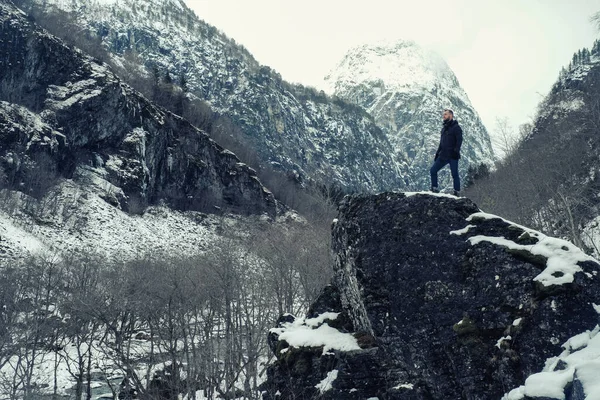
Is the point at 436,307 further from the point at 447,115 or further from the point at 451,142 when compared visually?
the point at 447,115

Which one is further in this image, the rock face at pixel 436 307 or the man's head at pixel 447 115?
the man's head at pixel 447 115

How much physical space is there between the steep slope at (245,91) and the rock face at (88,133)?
3642cm

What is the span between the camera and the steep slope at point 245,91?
126 metres

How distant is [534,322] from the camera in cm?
767

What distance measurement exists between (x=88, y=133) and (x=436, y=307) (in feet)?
226

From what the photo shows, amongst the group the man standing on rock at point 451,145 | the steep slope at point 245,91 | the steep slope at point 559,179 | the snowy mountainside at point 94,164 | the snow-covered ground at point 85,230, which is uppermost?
the steep slope at point 245,91

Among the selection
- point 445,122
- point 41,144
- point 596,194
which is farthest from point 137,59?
point 445,122

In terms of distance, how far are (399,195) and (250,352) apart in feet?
53.8

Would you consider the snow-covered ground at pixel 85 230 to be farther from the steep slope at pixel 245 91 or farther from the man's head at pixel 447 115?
the steep slope at pixel 245 91

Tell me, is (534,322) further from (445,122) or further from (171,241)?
(171,241)

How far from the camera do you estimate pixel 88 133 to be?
69.0m

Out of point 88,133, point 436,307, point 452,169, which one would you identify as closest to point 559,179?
point 452,169

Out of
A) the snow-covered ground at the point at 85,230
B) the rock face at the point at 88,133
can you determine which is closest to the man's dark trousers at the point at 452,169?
the snow-covered ground at the point at 85,230

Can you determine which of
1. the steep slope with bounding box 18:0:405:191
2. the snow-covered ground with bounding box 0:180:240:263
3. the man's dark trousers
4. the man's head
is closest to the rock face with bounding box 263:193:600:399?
the man's dark trousers
